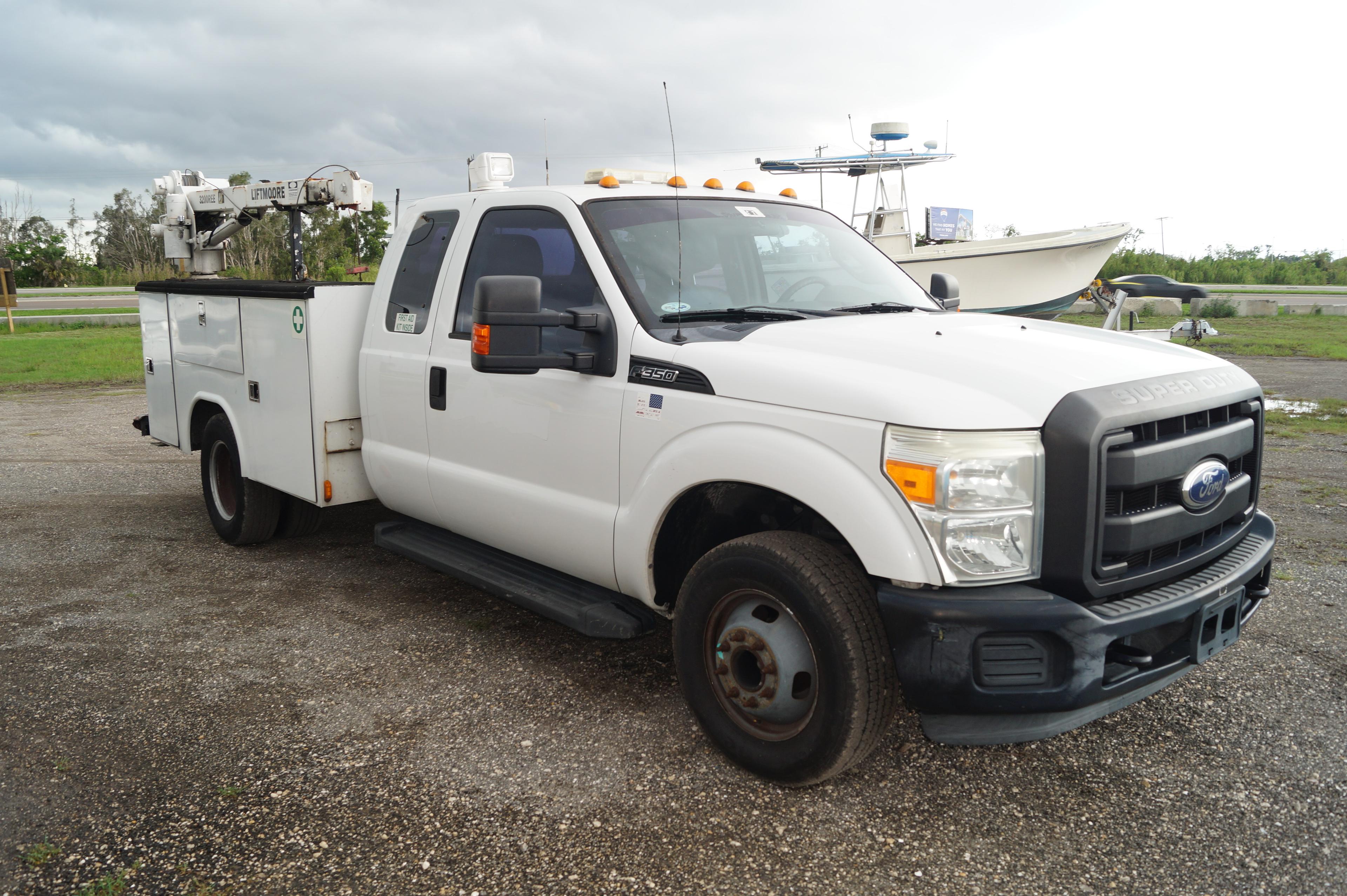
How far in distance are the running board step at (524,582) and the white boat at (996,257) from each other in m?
13.4

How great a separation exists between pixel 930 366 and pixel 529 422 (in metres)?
1.67

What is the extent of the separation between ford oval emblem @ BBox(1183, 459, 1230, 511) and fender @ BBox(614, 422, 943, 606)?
886 millimetres

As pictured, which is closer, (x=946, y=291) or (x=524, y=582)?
(x=524, y=582)

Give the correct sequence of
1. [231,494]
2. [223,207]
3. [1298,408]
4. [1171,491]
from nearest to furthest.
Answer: [1171,491], [231,494], [223,207], [1298,408]

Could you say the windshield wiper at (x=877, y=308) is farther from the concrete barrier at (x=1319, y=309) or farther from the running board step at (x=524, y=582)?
the concrete barrier at (x=1319, y=309)

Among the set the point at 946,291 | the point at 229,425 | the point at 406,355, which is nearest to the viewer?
the point at 406,355

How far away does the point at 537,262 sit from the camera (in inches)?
162

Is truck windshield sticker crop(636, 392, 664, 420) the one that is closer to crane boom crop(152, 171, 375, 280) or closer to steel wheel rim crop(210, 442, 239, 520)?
steel wheel rim crop(210, 442, 239, 520)

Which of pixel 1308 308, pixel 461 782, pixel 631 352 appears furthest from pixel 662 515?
pixel 1308 308

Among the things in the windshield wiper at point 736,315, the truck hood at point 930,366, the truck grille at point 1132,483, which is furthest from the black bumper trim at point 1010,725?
the windshield wiper at point 736,315

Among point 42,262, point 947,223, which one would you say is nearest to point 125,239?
point 42,262

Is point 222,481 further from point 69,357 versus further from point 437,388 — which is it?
point 69,357

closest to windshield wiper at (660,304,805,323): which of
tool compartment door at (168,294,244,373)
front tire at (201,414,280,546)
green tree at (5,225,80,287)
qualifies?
tool compartment door at (168,294,244,373)

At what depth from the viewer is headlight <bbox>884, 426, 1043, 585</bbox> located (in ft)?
8.90
